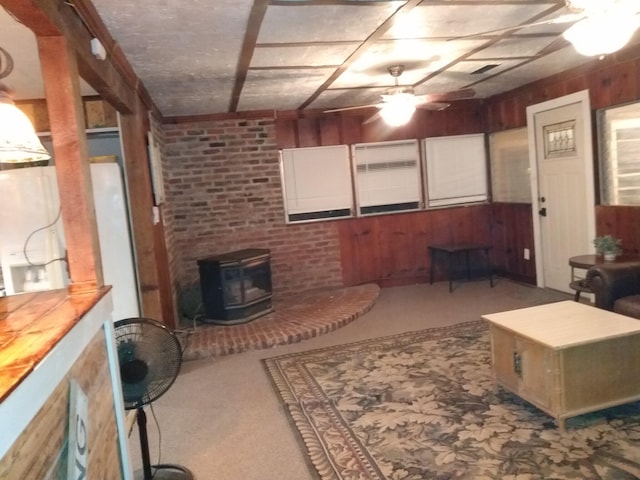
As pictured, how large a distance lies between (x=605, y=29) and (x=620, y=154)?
272 centimetres

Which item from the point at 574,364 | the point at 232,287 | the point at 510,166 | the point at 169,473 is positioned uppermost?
the point at 510,166

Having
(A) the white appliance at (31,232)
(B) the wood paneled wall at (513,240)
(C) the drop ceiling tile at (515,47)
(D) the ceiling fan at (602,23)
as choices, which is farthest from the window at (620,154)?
(A) the white appliance at (31,232)

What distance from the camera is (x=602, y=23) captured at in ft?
6.76

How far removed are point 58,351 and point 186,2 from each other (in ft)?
5.73

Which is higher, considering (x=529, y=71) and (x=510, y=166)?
(x=529, y=71)

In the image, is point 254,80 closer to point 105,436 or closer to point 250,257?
point 250,257

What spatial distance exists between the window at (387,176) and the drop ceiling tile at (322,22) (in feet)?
9.66

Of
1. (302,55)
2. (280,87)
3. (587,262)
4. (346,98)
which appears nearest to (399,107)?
(302,55)

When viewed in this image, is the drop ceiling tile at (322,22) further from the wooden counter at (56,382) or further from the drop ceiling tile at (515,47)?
the wooden counter at (56,382)

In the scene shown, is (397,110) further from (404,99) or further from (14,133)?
(14,133)

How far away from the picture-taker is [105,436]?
185cm

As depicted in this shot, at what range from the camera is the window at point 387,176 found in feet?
19.8

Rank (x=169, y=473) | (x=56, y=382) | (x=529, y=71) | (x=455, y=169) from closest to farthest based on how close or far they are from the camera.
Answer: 1. (x=56, y=382)
2. (x=169, y=473)
3. (x=529, y=71)
4. (x=455, y=169)

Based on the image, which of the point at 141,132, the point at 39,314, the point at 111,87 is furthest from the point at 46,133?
the point at 39,314
